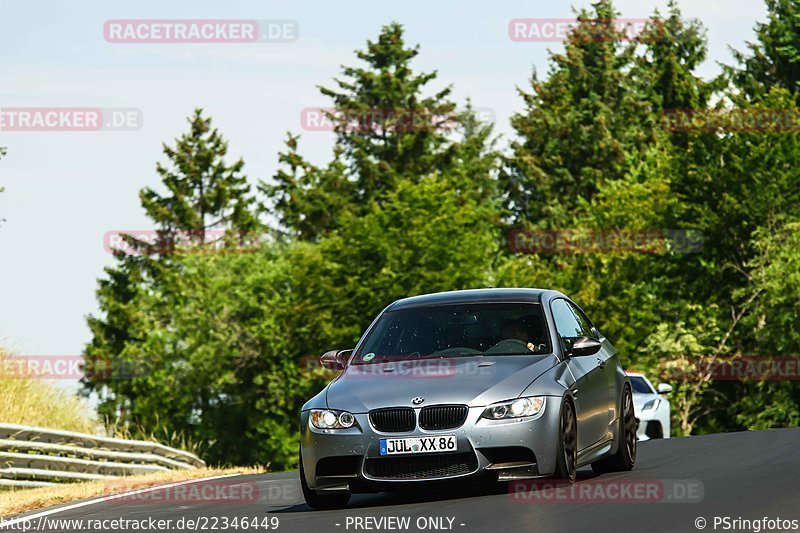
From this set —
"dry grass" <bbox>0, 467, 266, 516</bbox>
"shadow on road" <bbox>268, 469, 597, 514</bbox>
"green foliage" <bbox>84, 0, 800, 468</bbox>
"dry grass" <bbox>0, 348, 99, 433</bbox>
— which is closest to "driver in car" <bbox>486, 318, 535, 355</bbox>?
"shadow on road" <bbox>268, 469, 597, 514</bbox>

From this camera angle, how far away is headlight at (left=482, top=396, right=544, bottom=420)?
1102 cm

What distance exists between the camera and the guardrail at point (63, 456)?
18328 mm

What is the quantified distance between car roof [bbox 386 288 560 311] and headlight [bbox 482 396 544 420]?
165 cm

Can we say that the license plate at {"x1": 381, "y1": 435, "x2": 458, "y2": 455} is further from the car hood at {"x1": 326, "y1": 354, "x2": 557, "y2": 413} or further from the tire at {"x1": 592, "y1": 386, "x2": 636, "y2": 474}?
the tire at {"x1": 592, "y1": 386, "x2": 636, "y2": 474}

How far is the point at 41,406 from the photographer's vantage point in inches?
1000

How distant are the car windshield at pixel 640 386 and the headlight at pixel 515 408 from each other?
47.8ft

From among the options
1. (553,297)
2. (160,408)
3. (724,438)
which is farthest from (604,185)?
(553,297)

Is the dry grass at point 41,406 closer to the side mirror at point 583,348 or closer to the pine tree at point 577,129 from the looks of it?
the side mirror at point 583,348

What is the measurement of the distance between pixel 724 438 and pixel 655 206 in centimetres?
5088

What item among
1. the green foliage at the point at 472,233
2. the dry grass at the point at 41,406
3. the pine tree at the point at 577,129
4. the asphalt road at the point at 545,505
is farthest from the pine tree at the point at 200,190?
the asphalt road at the point at 545,505

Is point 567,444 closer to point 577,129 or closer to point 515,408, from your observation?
point 515,408

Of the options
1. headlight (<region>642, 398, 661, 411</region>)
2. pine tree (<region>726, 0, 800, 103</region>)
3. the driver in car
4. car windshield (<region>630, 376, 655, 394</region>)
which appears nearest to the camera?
the driver in car

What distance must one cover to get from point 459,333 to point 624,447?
2183 millimetres

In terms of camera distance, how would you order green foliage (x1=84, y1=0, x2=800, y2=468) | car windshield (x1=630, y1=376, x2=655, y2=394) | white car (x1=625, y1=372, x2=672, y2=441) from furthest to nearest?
green foliage (x1=84, y1=0, x2=800, y2=468), car windshield (x1=630, y1=376, x2=655, y2=394), white car (x1=625, y1=372, x2=672, y2=441)
